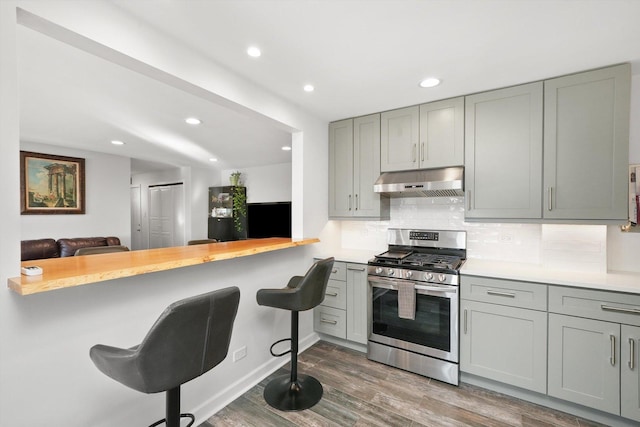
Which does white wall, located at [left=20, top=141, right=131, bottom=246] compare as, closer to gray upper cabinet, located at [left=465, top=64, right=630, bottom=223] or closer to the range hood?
the range hood

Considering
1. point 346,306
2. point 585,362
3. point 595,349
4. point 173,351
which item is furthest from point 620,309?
point 173,351

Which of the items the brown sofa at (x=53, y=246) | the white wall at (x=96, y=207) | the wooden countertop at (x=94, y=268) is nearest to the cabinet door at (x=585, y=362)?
the wooden countertop at (x=94, y=268)

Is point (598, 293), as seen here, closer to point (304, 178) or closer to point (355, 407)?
point (355, 407)

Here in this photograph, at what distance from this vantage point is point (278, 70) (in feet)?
7.03

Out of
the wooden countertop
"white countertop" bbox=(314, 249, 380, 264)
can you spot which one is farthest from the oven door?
the wooden countertop

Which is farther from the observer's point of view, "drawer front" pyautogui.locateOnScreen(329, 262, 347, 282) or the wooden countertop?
"drawer front" pyautogui.locateOnScreen(329, 262, 347, 282)

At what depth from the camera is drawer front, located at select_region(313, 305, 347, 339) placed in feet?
9.75

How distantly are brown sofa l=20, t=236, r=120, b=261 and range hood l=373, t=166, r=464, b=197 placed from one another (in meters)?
4.70

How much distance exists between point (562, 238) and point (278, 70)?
2711mm

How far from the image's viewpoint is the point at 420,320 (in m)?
2.52

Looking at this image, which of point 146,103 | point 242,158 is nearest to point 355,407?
point 146,103

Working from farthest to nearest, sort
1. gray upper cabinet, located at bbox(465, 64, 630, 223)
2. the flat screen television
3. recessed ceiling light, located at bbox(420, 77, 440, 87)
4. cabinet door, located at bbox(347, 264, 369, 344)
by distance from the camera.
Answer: the flat screen television
cabinet door, located at bbox(347, 264, 369, 344)
recessed ceiling light, located at bbox(420, 77, 440, 87)
gray upper cabinet, located at bbox(465, 64, 630, 223)

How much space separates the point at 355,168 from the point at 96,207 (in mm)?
4768

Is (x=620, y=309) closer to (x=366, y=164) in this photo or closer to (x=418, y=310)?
(x=418, y=310)
